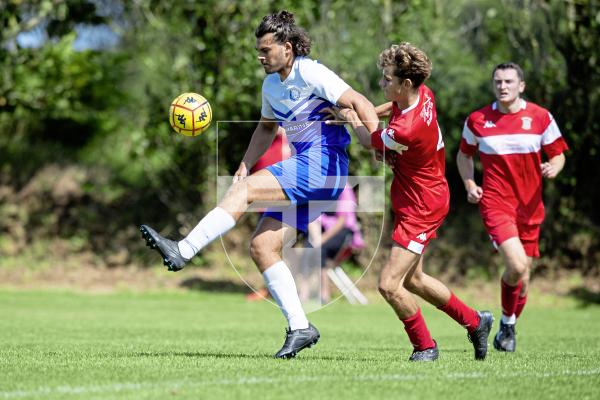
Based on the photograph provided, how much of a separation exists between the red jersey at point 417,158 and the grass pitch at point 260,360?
1.13 m

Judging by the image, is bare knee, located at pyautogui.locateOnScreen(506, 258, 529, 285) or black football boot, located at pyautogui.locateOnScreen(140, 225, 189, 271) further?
bare knee, located at pyautogui.locateOnScreen(506, 258, 529, 285)

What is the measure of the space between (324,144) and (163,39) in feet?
39.7

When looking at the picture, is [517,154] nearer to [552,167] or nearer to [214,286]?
[552,167]

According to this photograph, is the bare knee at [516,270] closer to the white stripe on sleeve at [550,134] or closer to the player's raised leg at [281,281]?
the white stripe on sleeve at [550,134]

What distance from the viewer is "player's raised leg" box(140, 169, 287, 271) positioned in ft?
20.4

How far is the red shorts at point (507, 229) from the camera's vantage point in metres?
8.37

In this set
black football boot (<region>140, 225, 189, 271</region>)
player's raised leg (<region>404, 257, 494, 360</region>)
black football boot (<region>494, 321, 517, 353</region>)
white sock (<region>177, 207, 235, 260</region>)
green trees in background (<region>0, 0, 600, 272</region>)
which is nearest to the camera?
black football boot (<region>140, 225, 189, 271</region>)

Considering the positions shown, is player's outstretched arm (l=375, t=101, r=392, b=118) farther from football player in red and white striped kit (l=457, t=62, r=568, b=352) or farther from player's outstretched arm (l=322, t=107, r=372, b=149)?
football player in red and white striped kit (l=457, t=62, r=568, b=352)

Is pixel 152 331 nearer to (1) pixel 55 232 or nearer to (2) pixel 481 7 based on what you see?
(1) pixel 55 232

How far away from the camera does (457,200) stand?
19.0 meters

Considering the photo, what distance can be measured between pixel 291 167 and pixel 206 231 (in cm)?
78

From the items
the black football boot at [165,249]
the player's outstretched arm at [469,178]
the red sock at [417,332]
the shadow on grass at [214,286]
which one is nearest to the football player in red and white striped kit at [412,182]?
the red sock at [417,332]

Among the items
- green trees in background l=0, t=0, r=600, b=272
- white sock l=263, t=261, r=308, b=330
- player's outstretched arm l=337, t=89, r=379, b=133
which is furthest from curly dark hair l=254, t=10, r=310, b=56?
green trees in background l=0, t=0, r=600, b=272

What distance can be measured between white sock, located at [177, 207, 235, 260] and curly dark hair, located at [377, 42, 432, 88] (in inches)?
61.8
